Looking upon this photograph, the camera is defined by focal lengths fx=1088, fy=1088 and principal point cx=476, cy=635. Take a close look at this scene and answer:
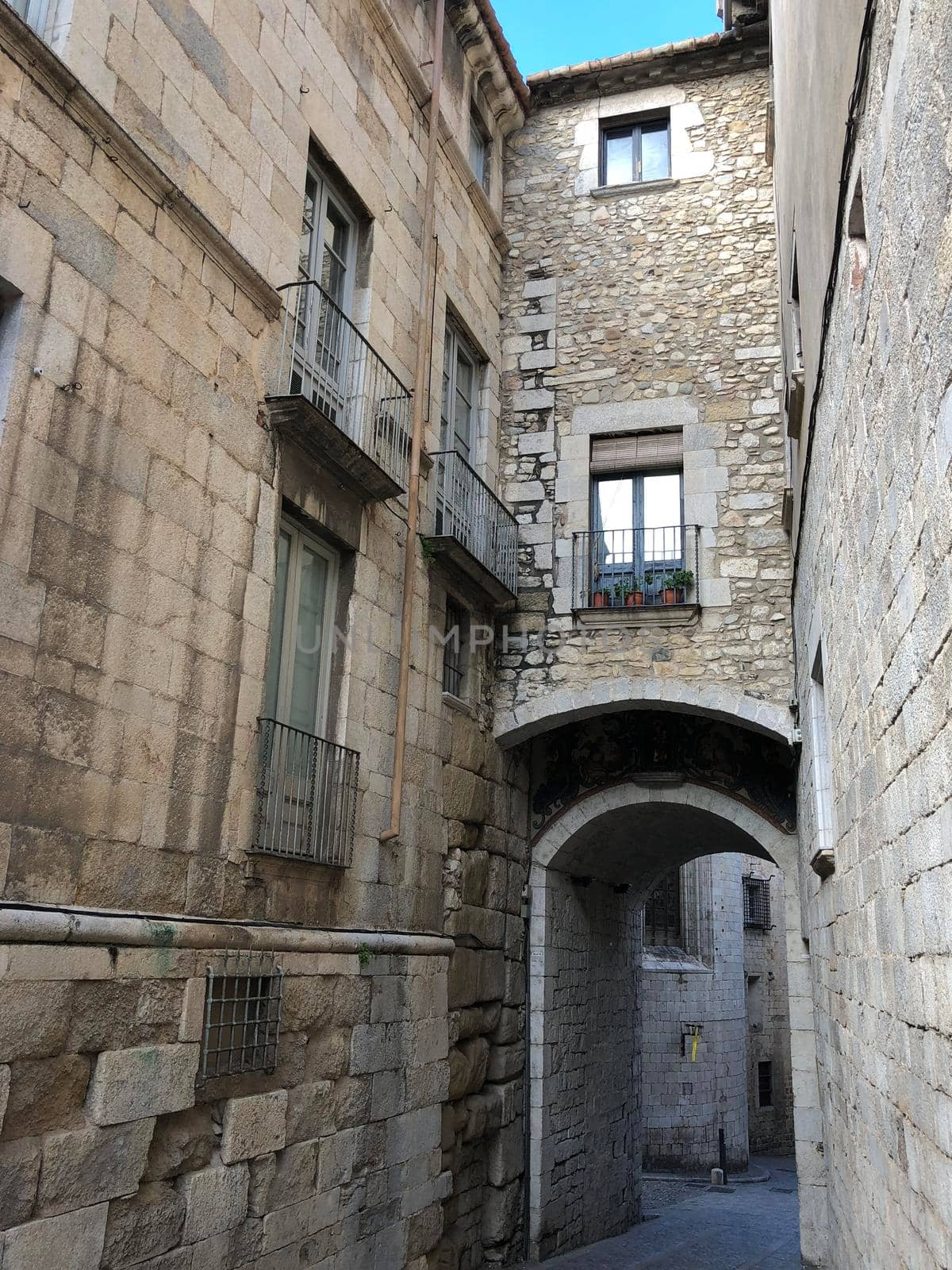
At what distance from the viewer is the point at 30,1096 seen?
3777mm

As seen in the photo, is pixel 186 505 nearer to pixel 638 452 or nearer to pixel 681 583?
pixel 681 583

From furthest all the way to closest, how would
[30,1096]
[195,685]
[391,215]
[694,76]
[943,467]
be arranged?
[694,76], [391,215], [195,685], [30,1096], [943,467]

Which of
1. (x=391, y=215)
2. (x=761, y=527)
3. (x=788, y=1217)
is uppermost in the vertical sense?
(x=391, y=215)

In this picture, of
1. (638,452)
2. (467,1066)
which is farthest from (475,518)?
(467,1066)

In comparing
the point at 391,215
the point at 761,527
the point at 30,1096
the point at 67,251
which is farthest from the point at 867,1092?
the point at 391,215

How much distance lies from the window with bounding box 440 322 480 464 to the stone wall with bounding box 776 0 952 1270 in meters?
3.90

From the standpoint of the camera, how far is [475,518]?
8.39 m

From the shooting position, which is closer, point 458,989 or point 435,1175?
point 435,1175

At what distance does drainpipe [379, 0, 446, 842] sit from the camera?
673cm

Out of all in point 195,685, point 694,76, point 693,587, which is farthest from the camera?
point 694,76

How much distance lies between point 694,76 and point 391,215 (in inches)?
167

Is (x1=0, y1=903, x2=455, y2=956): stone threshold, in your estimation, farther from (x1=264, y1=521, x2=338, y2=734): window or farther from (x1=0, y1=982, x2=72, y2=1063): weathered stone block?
(x1=264, y1=521, x2=338, y2=734): window

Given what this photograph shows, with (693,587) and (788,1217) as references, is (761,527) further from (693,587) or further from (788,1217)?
(788,1217)

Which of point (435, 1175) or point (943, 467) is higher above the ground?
point (943, 467)
